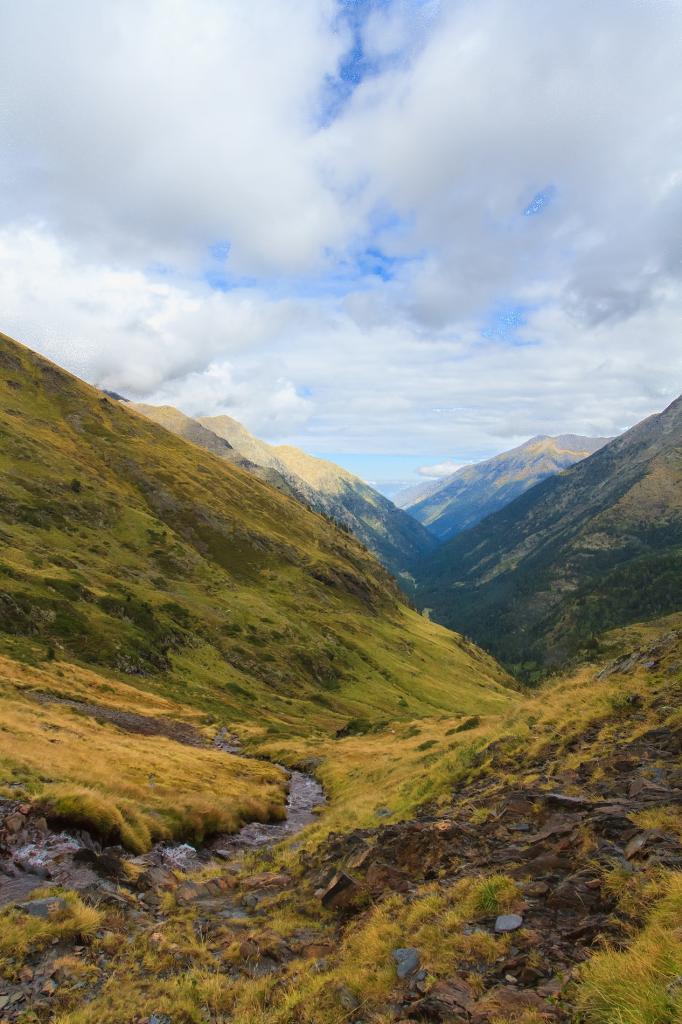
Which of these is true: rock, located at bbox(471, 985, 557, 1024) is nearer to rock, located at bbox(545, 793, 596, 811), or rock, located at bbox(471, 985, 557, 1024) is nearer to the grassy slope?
rock, located at bbox(545, 793, 596, 811)

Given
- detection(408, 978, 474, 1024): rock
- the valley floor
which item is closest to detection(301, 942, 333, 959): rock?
the valley floor

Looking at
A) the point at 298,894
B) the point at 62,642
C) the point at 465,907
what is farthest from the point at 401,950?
the point at 62,642

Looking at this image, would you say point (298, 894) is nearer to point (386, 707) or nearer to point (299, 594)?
point (386, 707)

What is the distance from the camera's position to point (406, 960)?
9883 millimetres

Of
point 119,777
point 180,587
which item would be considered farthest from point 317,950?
point 180,587

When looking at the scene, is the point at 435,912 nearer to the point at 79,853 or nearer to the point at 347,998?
the point at 347,998

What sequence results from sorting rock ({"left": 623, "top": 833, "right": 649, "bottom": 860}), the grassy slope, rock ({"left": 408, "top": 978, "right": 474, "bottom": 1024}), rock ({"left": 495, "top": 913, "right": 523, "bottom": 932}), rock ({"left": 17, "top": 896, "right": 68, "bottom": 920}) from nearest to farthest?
rock ({"left": 408, "top": 978, "right": 474, "bottom": 1024}) < rock ({"left": 495, "top": 913, "right": 523, "bottom": 932}) < rock ({"left": 623, "top": 833, "right": 649, "bottom": 860}) < rock ({"left": 17, "top": 896, "right": 68, "bottom": 920}) < the grassy slope

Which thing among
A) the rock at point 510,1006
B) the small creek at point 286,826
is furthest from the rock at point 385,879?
the small creek at point 286,826

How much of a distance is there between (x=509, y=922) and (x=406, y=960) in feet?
6.84

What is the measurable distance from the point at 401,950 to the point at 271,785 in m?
30.9

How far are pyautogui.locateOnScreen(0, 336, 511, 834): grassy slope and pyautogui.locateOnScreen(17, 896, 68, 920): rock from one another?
8.35m

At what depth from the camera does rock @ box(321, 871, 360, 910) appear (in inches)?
550

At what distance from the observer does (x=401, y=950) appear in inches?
400

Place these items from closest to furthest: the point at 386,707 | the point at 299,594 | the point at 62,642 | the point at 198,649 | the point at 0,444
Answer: the point at 62,642 → the point at 198,649 → the point at 386,707 → the point at 0,444 → the point at 299,594
